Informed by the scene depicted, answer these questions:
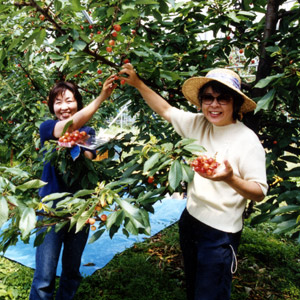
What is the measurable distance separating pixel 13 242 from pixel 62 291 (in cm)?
82

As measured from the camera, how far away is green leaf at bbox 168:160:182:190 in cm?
119

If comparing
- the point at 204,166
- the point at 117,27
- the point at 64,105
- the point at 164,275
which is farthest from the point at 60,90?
the point at 164,275

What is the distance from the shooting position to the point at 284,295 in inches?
97.5

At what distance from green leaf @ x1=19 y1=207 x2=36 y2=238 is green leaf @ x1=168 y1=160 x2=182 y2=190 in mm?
556

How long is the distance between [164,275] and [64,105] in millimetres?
1878

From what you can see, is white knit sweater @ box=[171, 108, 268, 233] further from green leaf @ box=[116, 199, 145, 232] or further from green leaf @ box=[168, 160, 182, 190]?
green leaf @ box=[116, 199, 145, 232]

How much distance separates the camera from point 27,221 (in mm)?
1073

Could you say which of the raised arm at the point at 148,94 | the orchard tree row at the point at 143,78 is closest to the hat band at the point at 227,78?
the orchard tree row at the point at 143,78

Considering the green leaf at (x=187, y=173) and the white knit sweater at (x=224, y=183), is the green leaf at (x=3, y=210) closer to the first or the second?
the green leaf at (x=187, y=173)

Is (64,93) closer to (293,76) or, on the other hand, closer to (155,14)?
(155,14)

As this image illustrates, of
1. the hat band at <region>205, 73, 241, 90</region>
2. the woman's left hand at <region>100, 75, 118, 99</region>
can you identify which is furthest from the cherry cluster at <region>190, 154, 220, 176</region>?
the woman's left hand at <region>100, 75, 118, 99</region>

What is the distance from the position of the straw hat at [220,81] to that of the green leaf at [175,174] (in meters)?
A: 0.47

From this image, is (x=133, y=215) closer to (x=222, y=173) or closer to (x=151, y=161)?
(x=151, y=161)

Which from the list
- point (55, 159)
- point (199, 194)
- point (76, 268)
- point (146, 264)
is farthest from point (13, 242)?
point (146, 264)
